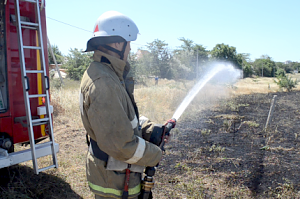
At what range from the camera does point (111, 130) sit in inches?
56.6

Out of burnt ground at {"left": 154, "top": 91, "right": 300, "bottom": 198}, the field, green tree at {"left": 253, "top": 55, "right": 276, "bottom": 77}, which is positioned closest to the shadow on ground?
the field

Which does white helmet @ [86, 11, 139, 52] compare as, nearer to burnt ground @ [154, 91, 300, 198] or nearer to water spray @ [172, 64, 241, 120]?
water spray @ [172, 64, 241, 120]

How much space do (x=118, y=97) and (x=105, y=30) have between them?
0.58m

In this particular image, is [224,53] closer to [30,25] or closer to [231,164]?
[231,164]

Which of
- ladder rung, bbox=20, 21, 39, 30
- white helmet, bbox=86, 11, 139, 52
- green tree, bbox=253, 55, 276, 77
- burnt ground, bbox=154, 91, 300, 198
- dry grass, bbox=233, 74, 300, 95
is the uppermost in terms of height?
green tree, bbox=253, 55, 276, 77

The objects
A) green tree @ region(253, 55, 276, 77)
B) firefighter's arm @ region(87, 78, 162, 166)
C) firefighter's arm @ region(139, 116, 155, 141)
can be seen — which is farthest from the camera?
green tree @ region(253, 55, 276, 77)

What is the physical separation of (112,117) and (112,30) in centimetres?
70

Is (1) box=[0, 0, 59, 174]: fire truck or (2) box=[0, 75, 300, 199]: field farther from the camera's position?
(2) box=[0, 75, 300, 199]: field

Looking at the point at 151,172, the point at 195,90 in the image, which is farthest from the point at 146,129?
the point at 195,90

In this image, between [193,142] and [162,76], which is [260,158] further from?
[162,76]

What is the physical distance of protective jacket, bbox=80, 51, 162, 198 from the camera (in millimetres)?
1443

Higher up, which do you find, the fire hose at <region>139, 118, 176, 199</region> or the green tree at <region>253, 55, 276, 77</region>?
the green tree at <region>253, 55, 276, 77</region>

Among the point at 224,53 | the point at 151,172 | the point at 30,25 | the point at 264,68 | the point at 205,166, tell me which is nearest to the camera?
the point at 151,172

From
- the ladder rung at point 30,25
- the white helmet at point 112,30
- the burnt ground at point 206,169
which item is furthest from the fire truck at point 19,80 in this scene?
the white helmet at point 112,30
